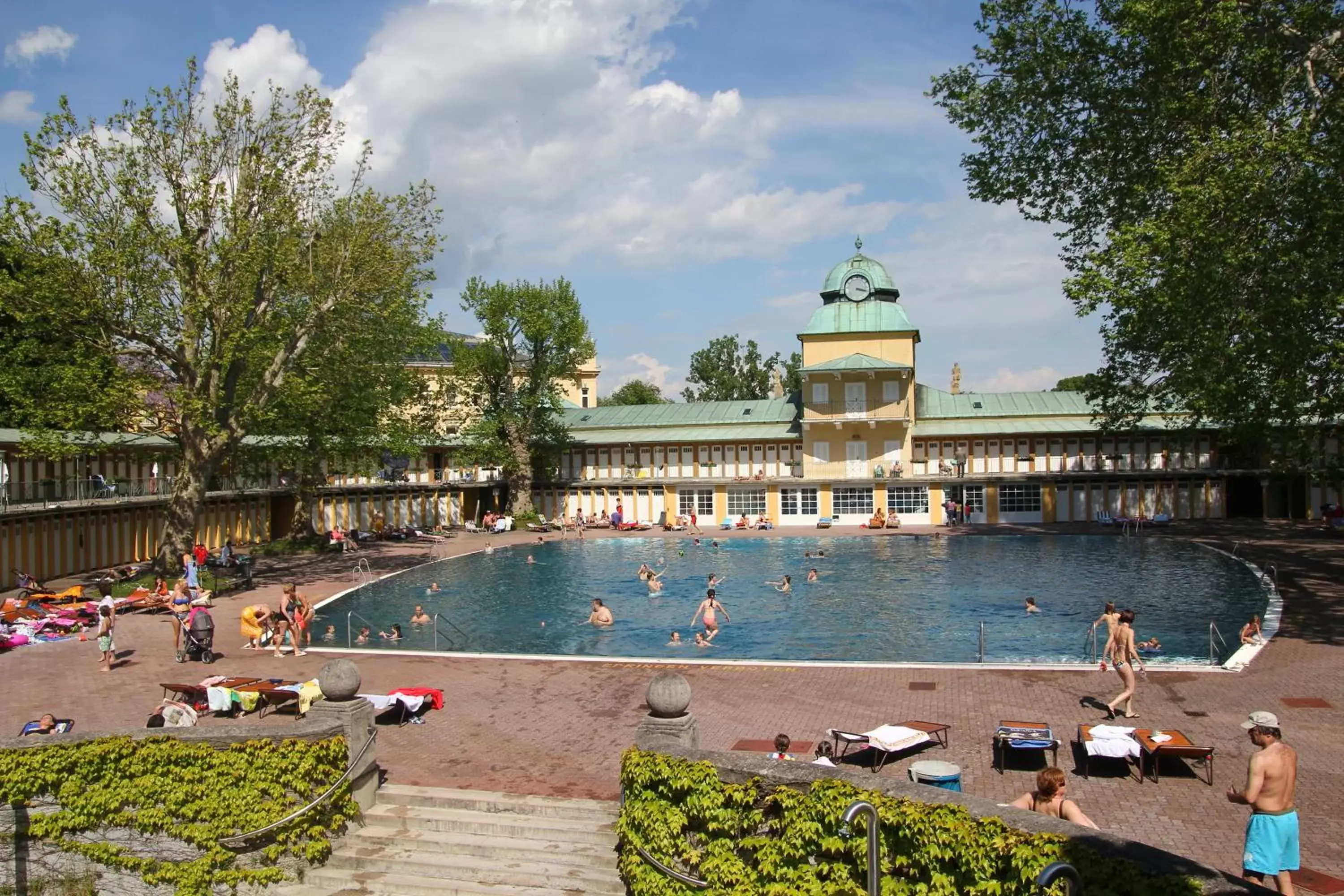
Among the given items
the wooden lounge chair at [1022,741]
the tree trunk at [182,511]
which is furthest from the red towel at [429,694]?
the tree trunk at [182,511]

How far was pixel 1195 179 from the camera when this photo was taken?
22.9 metres

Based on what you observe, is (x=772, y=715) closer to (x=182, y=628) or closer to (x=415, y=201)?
(x=182, y=628)

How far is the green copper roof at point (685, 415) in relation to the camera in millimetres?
57125

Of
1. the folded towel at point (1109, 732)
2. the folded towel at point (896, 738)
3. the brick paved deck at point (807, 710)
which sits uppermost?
the folded towel at point (1109, 732)

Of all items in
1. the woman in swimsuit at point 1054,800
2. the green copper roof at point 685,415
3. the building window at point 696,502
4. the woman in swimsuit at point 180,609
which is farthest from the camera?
the green copper roof at point 685,415

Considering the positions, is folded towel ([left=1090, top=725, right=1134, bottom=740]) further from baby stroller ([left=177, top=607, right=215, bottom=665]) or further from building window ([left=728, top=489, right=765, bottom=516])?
building window ([left=728, top=489, right=765, bottom=516])

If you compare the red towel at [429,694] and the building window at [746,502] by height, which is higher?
the building window at [746,502]

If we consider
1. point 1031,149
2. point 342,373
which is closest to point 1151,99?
point 1031,149

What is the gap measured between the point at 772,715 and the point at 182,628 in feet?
40.7

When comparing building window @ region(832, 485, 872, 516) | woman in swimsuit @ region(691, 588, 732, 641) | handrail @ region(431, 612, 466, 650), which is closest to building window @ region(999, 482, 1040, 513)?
building window @ region(832, 485, 872, 516)

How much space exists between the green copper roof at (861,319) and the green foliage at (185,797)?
45.5 meters

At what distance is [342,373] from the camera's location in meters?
32.2

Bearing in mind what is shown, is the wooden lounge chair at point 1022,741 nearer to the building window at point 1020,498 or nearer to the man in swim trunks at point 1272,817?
Answer: the man in swim trunks at point 1272,817

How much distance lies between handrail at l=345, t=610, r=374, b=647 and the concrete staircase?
10240 millimetres
